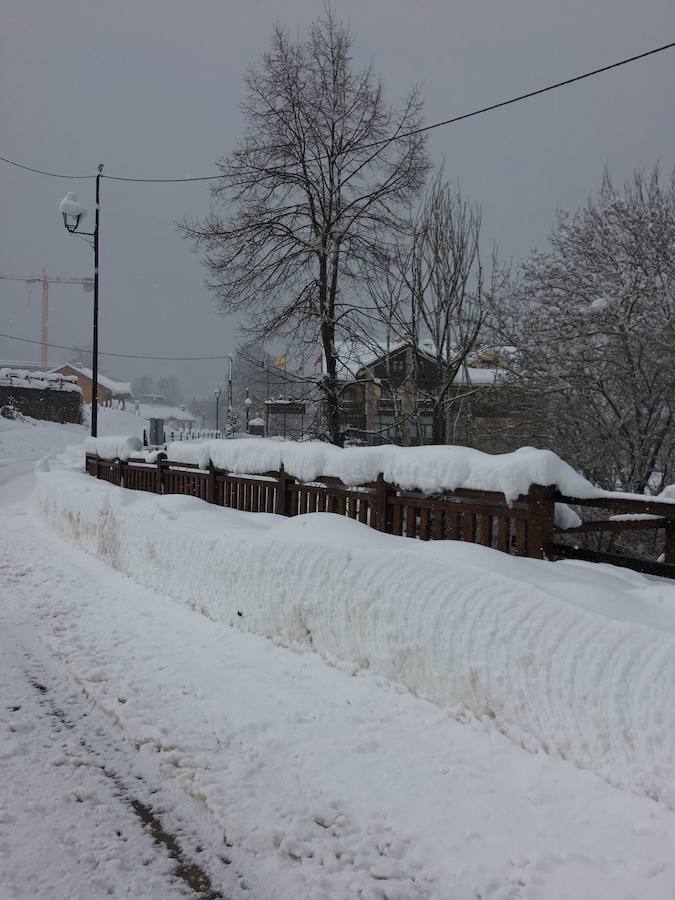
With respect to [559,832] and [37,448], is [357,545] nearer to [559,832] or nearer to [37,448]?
[559,832]

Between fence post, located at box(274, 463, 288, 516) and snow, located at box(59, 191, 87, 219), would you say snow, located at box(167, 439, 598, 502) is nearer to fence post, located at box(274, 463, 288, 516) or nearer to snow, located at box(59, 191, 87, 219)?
fence post, located at box(274, 463, 288, 516)

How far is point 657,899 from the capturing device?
7.61 ft

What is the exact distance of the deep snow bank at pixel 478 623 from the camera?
290 cm

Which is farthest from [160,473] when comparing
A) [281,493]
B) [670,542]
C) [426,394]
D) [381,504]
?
[670,542]

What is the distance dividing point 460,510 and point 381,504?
0.92 meters

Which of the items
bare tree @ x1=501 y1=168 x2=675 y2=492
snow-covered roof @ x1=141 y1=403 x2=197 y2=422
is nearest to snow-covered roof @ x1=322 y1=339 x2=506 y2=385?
bare tree @ x1=501 y1=168 x2=675 y2=492

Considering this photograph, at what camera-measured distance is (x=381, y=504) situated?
593cm

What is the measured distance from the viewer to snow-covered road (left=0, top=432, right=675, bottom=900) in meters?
2.50

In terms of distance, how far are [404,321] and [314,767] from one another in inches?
458

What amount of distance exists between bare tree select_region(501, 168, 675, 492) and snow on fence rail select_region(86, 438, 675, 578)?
18.5 ft

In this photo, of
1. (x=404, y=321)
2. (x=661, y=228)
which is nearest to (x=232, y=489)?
(x=404, y=321)

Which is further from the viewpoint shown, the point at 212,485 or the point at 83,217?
the point at 83,217

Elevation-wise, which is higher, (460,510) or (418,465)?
(418,465)

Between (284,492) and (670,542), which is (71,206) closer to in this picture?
(284,492)
